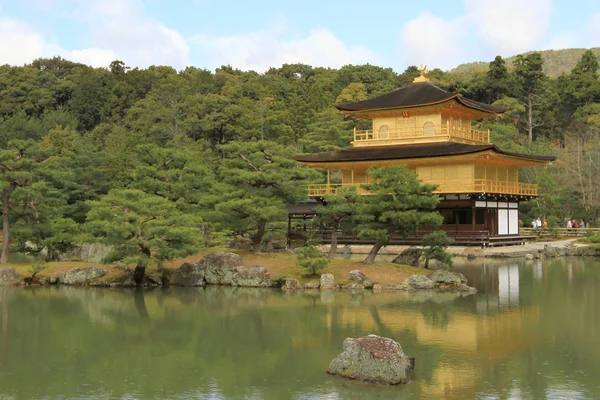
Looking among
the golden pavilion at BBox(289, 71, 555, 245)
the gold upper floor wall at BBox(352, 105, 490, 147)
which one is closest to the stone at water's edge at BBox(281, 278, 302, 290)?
the golden pavilion at BBox(289, 71, 555, 245)

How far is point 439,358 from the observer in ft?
41.3

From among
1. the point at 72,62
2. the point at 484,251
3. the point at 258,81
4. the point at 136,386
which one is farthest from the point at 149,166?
the point at 72,62

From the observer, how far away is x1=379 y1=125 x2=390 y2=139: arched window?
39656 mm

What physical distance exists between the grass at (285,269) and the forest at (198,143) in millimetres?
953

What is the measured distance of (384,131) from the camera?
3978 centimetres

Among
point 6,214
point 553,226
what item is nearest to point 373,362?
point 6,214

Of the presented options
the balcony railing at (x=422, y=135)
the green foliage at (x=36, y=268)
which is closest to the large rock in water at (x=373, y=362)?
the green foliage at (x=36, y=268)

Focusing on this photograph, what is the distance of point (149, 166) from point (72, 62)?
5672 centimetres

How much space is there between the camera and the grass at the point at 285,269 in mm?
22344

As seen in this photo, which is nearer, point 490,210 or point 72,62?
point 490,210

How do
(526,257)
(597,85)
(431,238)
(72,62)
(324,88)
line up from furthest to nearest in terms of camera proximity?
(72,62), (324,88), (597,85), (526,257), (431,238)

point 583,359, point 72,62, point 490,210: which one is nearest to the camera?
point 583,359

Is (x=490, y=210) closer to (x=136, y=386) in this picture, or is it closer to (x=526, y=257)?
(x=526, y=257)

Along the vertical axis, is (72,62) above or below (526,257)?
above
